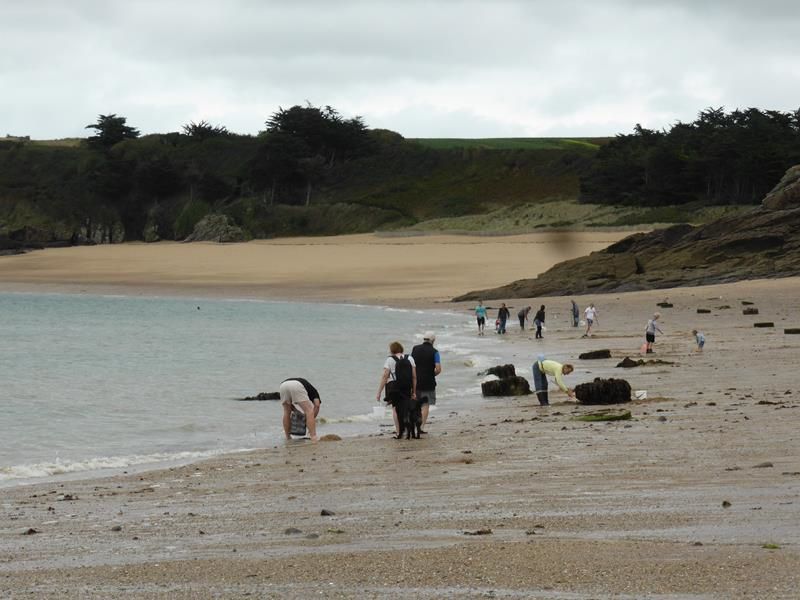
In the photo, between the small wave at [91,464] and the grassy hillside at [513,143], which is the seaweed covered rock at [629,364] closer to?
the small wave at [91,464]

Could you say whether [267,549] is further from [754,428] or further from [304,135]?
[304,135]

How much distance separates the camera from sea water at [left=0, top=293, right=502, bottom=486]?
1590 centimetres

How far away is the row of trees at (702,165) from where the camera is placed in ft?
260

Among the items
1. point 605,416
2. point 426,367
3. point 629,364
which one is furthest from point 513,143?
point 605,416

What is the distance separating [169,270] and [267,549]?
71.9 metres

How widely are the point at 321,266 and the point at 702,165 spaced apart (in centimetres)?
2800

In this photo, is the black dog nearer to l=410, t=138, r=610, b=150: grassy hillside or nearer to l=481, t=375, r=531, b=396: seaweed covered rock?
l=481, t=375, r=531, b=396: seaweed covered rock

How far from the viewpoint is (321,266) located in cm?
7531

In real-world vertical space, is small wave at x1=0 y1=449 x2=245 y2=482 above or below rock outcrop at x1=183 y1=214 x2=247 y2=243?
below

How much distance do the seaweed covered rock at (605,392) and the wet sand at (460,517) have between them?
2.86 feet

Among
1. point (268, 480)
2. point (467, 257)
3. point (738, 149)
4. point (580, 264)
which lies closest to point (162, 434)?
point (268, 480)

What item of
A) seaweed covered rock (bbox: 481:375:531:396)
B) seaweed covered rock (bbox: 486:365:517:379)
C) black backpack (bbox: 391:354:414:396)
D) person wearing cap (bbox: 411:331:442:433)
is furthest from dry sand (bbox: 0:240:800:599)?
seaweed covered rock (bbox: 486:365:517:379)

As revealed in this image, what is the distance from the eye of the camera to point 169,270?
77812 mm

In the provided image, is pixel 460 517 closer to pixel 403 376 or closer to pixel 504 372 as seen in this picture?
pixel 403 376
